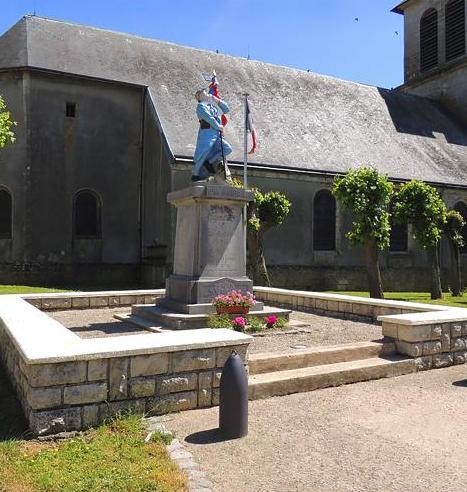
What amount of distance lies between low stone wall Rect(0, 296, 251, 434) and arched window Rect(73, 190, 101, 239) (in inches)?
602

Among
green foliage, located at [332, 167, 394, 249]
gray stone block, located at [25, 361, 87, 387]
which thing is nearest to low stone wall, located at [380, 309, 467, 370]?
gray stone block, located at [25, 361, 87, 387]

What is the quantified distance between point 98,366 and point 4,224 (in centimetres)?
1707

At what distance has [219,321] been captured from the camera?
880 cm

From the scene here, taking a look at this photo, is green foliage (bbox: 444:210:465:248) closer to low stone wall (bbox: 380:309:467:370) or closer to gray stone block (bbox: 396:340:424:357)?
low stone wall (bbox: 380:309:467:370)

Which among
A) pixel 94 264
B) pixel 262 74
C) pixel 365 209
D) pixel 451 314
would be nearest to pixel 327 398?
pixel 451 314

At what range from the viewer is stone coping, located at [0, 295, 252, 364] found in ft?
15.0

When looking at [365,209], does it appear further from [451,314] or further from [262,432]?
[262,432]

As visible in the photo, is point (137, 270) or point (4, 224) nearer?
point (4, 224)

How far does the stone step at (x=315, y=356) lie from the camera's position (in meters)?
6.23

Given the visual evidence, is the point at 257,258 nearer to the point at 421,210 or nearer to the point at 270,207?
the point at 270,207

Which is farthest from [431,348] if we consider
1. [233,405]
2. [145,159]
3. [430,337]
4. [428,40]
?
[428,40]

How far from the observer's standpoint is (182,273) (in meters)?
10.0

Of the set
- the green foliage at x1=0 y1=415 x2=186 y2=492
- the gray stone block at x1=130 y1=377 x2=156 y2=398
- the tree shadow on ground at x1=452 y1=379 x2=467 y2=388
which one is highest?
the gray stone block at x1=130 y1=377 x2=156 y2=398

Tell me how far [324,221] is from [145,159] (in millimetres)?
8385
